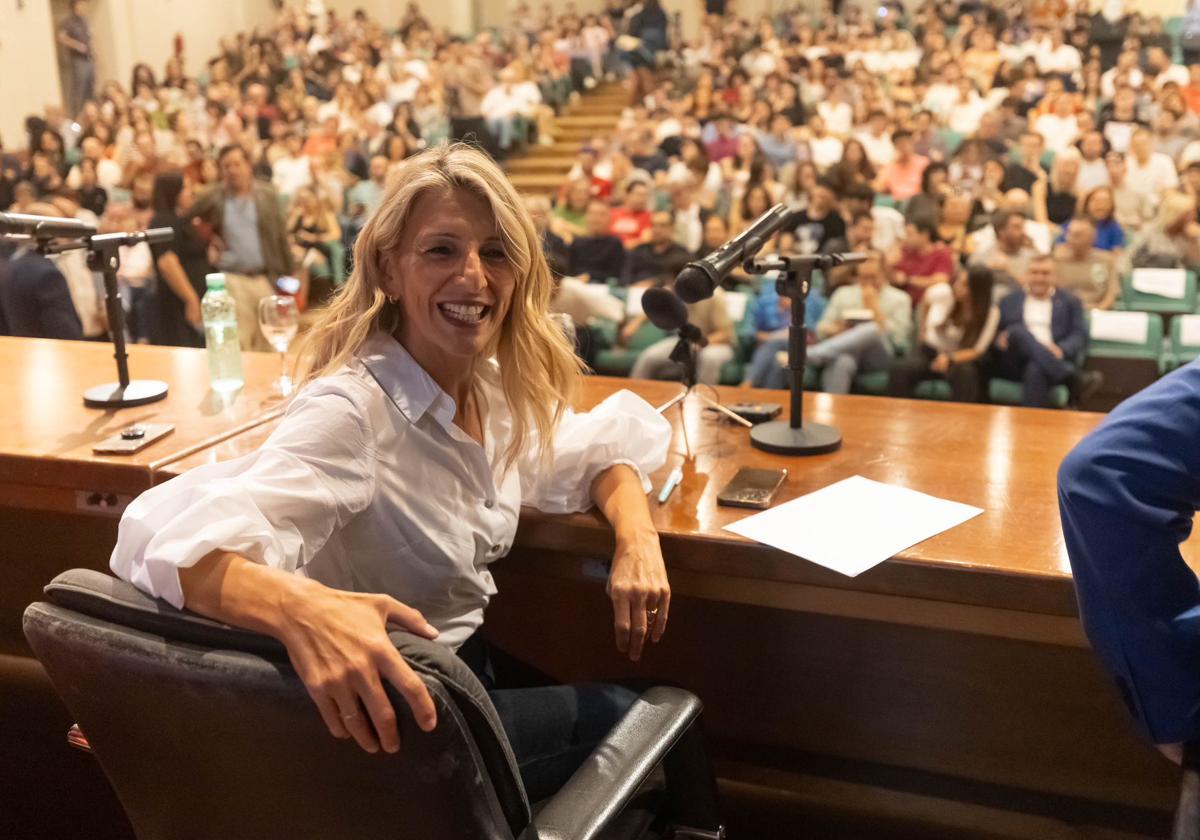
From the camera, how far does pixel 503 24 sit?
41.3 feet

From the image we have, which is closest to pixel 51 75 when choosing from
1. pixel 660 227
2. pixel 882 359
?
pixel 660 227

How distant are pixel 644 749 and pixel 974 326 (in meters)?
3.59

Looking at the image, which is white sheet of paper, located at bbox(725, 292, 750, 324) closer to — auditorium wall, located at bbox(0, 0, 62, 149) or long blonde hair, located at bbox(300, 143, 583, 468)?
long blonde hair, located at bbox(300, 143, 583, 468)

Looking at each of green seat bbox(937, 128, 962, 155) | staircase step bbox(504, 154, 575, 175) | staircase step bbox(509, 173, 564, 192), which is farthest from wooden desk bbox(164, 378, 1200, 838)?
staircase step bbox(504, 154, 575, 175)

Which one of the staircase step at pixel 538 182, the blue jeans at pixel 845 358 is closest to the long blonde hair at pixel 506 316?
the blue jeans at pixel 845 358

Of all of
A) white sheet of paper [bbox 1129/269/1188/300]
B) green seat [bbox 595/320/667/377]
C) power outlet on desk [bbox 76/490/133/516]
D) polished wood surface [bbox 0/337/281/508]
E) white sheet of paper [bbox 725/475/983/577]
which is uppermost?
polished wood surface [bbox 0/337/281/508]

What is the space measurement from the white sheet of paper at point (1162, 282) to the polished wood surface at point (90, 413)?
350 cm

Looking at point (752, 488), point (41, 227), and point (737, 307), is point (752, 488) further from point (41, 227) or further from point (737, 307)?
point (737, 307)

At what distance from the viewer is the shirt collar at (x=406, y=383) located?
1.30 metres

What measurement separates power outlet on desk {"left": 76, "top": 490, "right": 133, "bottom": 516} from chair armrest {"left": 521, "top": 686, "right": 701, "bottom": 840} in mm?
1014

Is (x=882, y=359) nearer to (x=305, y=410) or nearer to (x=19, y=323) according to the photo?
(x=19, y=323)

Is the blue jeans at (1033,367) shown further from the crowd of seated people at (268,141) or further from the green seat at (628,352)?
the crowd of seated people at (268,141)

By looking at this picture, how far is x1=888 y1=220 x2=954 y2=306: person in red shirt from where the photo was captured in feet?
14.8

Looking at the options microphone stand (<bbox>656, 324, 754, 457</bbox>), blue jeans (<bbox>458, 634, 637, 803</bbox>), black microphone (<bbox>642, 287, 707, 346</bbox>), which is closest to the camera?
blue jeans (<bbox>458, 634, 637, 803</bbox>)
